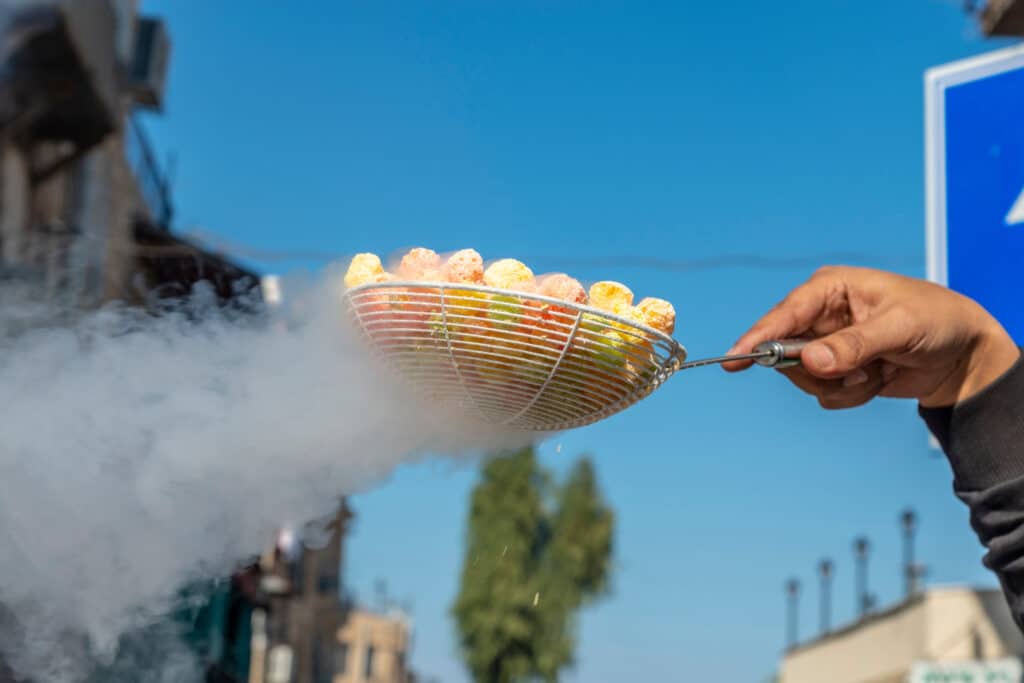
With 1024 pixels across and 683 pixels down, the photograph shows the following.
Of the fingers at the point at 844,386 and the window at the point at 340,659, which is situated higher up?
the fingers at the point at 844,386

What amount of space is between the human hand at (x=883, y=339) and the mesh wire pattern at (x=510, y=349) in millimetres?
Answer: 337

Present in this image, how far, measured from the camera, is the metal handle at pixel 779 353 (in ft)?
9.12

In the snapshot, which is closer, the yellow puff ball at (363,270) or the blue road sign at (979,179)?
the yellow puff ball at (363,270)

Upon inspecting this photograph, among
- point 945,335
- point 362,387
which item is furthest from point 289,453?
point 945,335

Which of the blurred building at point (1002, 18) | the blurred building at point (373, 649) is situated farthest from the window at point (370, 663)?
the blurred building at point (1002, 18)

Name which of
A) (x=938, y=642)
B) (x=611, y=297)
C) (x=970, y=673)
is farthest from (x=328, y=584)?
(x=611, y=297)

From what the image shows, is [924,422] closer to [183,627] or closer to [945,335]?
[945,335]

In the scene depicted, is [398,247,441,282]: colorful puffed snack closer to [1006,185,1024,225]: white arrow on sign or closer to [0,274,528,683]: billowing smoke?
[0,274,528,683]: billowing smoke

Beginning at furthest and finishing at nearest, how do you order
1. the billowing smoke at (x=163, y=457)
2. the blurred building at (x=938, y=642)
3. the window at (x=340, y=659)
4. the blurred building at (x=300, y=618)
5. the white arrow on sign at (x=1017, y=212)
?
1. the window at (x=340, y=659)
2. the blurred building at (x=300, y=618)
3. the blurred building at (x=938, y=642)
4. the white arrow on sign at (x=1017, y=212)
5. the billowing smoke at (x=163, y=457)

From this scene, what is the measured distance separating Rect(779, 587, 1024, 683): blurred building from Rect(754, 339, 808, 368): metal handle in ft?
67.4

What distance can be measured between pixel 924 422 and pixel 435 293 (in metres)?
1.29

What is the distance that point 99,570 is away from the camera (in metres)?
2.73

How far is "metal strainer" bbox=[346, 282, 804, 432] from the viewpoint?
8.09 feet

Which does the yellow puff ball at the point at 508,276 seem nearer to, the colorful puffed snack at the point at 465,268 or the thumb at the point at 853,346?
the colorful puffed snack at the point at 465,268
